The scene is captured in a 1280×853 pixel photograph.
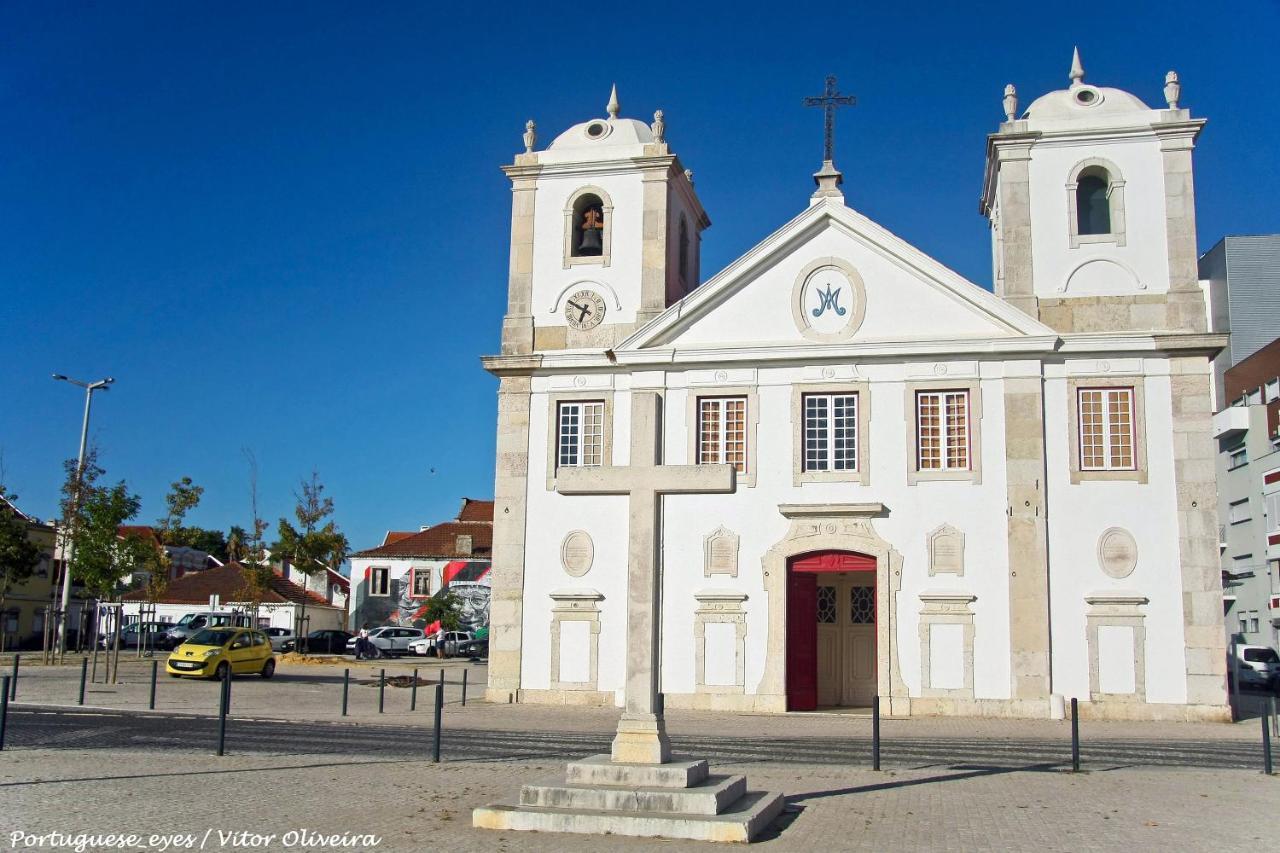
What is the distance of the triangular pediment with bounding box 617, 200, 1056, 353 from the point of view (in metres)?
25.0

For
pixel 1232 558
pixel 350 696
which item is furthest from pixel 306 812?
pixel 1232 558

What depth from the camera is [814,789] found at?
12.6 meters

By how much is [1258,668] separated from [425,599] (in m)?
36.0

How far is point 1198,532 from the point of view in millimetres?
23453

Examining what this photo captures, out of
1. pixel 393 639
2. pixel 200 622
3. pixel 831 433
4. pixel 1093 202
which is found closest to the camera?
pixel 831 433

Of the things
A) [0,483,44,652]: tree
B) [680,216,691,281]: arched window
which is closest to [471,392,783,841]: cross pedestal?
[680,216,691,281]: arched window

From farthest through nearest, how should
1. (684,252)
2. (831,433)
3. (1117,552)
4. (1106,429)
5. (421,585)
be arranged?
(421,585) → (684,252) → (831,433) → (1106,429) → (1117,552)

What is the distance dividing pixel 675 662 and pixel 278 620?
40.0 m

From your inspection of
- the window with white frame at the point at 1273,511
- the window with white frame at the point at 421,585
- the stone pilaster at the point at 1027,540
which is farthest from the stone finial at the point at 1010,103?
the window with white frame at the point at 421,585

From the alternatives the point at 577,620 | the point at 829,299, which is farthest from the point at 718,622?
the point at 829,299

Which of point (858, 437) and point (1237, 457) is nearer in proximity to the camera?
point (858, 437)

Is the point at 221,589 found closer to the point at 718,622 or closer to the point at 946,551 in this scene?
the point at 718,622

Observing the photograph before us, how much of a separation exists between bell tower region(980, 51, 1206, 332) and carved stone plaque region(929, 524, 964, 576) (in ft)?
15.9

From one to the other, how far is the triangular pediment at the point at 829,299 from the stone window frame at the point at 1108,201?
2.58 meters
